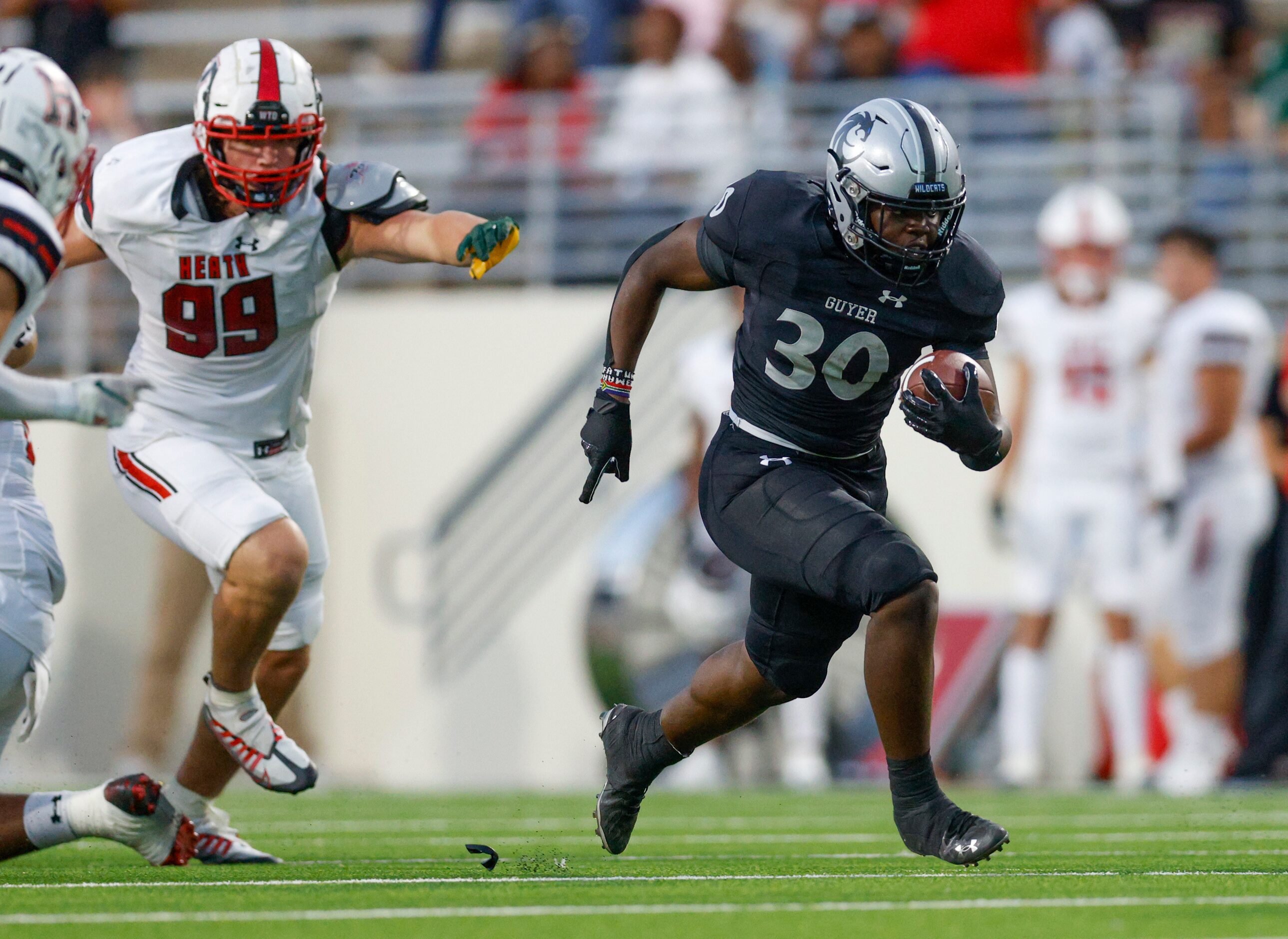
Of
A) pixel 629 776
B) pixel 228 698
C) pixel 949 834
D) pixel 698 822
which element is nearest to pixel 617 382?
pixel 629 776

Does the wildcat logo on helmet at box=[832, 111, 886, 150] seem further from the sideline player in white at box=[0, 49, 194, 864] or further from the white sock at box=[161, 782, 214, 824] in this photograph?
the white sock at box=[161, 782, 214, 824]

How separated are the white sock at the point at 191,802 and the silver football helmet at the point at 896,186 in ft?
7.36

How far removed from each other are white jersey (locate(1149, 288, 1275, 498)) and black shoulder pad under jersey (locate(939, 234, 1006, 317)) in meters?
4.35

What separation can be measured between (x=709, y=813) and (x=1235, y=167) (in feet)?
15.3

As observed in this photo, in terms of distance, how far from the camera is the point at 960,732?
947cm

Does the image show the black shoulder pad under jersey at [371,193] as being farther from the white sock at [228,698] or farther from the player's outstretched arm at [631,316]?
the white sock at [228,698]

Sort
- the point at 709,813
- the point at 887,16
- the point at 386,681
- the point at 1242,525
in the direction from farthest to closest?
the point at 887,16 < the point at 386,681 < the point at 1242,525 < the point at 709,813

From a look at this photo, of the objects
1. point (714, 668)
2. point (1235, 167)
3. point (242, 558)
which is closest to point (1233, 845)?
point (714, 668)

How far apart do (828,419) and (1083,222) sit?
4.30 m

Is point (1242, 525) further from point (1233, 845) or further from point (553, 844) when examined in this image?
point (553, 844)

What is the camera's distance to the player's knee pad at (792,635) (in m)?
5.05

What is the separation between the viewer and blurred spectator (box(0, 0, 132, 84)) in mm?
11391

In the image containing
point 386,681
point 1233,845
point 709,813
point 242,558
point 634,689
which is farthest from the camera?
point 386,681

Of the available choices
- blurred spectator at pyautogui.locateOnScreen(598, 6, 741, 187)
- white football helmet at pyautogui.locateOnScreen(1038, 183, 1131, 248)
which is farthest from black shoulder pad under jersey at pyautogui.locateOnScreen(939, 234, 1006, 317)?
blurred spectator at pyautogui.locateOnScreen(598, 6, 741, 187)
